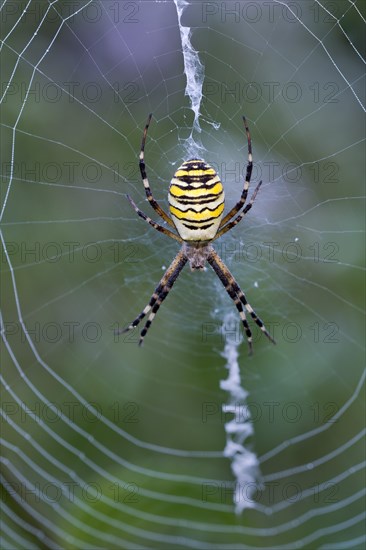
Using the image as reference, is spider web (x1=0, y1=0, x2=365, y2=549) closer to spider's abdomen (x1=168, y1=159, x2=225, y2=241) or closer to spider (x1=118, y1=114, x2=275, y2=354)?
spider (x1=118, y1=114, x2=275, y2=354)

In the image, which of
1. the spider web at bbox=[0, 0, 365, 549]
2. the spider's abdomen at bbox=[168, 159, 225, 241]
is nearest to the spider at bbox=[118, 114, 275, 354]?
the spider's abdomen at bbox=[168, 159, 225, 241]

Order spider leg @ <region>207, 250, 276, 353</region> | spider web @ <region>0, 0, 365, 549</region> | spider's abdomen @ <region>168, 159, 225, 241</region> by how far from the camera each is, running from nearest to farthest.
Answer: spider's abdomen @ <region>168, 159, 225, 241</region>, spider web @ <region>0, 0, 365, 549</region>, spider leg @ <region>207, 250, 276, 353</region>

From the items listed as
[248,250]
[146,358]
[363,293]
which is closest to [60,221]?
[146,358]

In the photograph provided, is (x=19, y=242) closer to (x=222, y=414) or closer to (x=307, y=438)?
(x=222, y=414)

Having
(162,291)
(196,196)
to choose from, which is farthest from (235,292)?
(196,196)

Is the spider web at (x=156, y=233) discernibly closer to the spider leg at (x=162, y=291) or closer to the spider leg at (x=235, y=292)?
the spider leg at (x=235, y=292)

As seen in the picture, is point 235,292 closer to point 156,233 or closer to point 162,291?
point 162,291

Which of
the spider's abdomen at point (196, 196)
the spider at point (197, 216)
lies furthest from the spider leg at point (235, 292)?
the spider's abdomen at point (196, 196)

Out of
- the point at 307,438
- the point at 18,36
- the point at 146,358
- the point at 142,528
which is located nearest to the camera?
the point at 142,528
